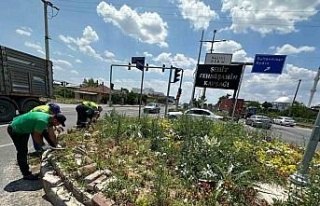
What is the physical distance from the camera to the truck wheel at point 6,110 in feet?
32.6

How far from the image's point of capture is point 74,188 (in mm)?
3072

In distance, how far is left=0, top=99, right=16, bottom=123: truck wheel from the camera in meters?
9.94

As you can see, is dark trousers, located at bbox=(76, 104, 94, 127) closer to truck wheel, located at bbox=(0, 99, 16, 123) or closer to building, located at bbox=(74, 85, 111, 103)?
Answer: truck wheel, located at bbox=(0, 99, 16, 123)

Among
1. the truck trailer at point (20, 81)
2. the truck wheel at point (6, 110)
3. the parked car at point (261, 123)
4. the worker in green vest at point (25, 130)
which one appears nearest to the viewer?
the worker in green vest at point (25, 130)

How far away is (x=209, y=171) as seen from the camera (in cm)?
339

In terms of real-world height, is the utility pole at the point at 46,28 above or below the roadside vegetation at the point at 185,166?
above

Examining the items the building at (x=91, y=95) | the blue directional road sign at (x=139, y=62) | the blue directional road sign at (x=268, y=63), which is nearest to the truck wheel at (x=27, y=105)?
the blue directional road sign at (x=139, y=62)

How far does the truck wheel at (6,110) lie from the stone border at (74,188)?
8.18 metres

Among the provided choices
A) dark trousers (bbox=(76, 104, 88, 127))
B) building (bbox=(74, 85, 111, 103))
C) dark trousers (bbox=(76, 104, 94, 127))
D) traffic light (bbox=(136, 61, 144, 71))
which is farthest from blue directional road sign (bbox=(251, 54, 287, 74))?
building (bbox=(74, 85, 111, 103))

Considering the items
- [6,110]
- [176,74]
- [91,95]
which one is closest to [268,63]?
[176,74]

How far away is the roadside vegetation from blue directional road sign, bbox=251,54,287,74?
8.47m

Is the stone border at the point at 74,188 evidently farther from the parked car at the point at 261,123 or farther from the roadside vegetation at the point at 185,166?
the parked car at the point at 261,123

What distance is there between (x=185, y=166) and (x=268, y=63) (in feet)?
38.5

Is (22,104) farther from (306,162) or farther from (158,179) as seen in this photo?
(306,162)
